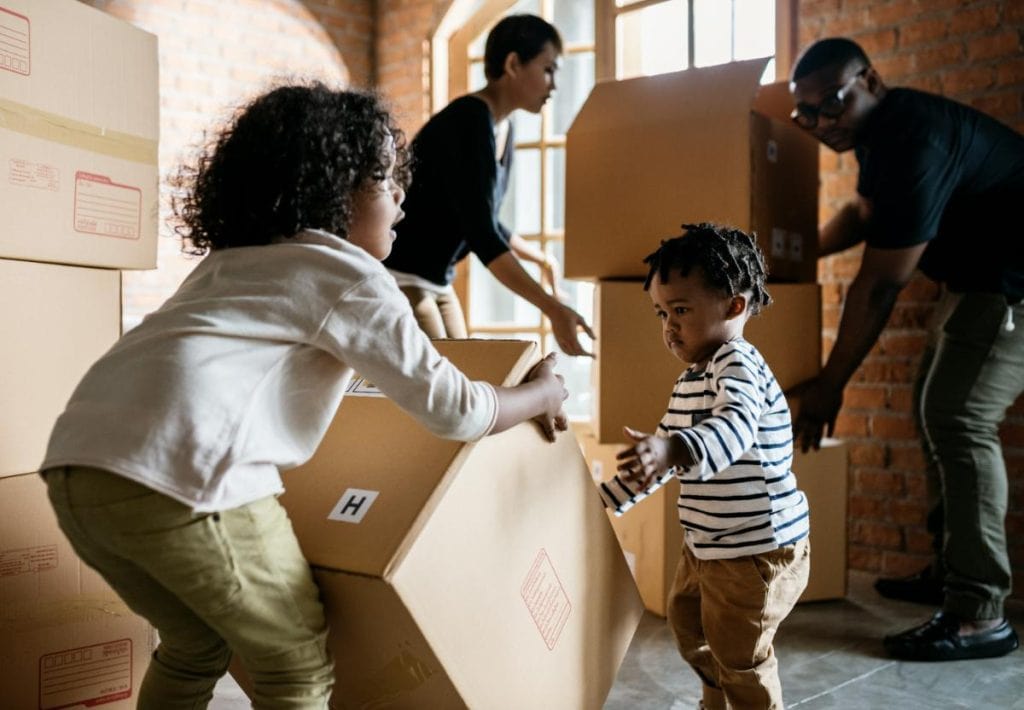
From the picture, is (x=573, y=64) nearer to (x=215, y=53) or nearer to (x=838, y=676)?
(x=215, y=53)

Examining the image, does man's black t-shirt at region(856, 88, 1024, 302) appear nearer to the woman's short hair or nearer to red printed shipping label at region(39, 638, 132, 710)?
the woman's short hair

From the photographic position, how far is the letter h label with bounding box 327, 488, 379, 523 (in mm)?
1173

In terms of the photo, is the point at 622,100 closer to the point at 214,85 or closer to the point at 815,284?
the point at 815,284

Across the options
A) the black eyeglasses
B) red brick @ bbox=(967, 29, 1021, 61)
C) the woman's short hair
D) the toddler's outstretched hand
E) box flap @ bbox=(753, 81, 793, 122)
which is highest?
red brick @ bbox=(967, 29, 1021, 61)

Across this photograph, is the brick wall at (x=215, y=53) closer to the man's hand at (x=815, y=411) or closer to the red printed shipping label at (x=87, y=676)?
the red printed shipping label at (x=87, y=676)

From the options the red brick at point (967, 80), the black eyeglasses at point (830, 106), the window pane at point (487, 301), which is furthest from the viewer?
→ the window pane at point (487, 301)

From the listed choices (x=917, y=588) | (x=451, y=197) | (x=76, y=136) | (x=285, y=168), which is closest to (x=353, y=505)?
(x=285, y=168)

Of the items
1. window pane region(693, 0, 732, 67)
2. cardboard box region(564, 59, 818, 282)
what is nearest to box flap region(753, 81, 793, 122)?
cardboard box region(564, 59, 818, 282)

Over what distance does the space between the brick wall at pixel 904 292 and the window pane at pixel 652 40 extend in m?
0.45

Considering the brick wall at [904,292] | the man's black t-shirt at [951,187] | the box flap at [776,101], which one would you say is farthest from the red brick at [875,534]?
the box flap at [776,101]

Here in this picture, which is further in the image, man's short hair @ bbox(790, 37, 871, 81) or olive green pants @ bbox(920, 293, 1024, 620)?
man's short hair @ bbox(790, 37, 871, 81)

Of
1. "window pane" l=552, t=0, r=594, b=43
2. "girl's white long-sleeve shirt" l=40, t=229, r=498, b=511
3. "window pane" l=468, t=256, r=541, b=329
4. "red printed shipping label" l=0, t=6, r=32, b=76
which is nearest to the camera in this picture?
"girl's white long-sleeve shirt" l=40, t=229, r=498, b=511

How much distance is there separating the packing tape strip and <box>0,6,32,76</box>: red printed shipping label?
2.1 inches

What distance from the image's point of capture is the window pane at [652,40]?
3.03 metres
